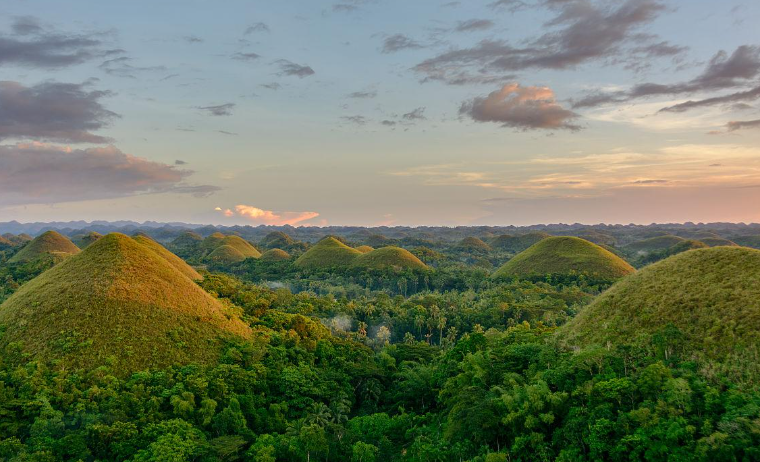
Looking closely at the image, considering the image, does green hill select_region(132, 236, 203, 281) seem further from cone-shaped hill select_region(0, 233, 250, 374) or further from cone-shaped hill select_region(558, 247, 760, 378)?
cone-shaped hill select_region(558, 247, 760, 378)

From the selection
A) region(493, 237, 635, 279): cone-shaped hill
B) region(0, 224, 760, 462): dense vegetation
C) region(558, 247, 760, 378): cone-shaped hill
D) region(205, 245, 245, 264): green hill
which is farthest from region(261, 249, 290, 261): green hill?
region(558, 247, 760, 378): cone-shaped hill

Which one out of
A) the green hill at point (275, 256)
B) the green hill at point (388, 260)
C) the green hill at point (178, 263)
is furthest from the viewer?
the green hill at point (275, 256)

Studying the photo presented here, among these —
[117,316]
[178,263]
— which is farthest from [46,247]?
[117,316]

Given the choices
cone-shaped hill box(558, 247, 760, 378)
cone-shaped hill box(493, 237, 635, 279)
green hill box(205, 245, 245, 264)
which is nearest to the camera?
cone-shaped hill box(558, 247, 760, 378)

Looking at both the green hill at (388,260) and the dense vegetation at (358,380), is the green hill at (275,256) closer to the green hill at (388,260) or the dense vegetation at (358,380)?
the green hill at (388,260)

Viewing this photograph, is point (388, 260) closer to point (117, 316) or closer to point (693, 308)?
point (117, 316)

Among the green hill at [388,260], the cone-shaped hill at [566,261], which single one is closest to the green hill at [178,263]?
the green hill at [388,260]

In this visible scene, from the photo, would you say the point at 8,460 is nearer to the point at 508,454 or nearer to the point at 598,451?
the point at 508,454

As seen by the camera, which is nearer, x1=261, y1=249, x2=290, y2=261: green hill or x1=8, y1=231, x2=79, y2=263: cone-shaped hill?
x1=8, y1=231, x2=79, y2=263: cone-shaped hill
